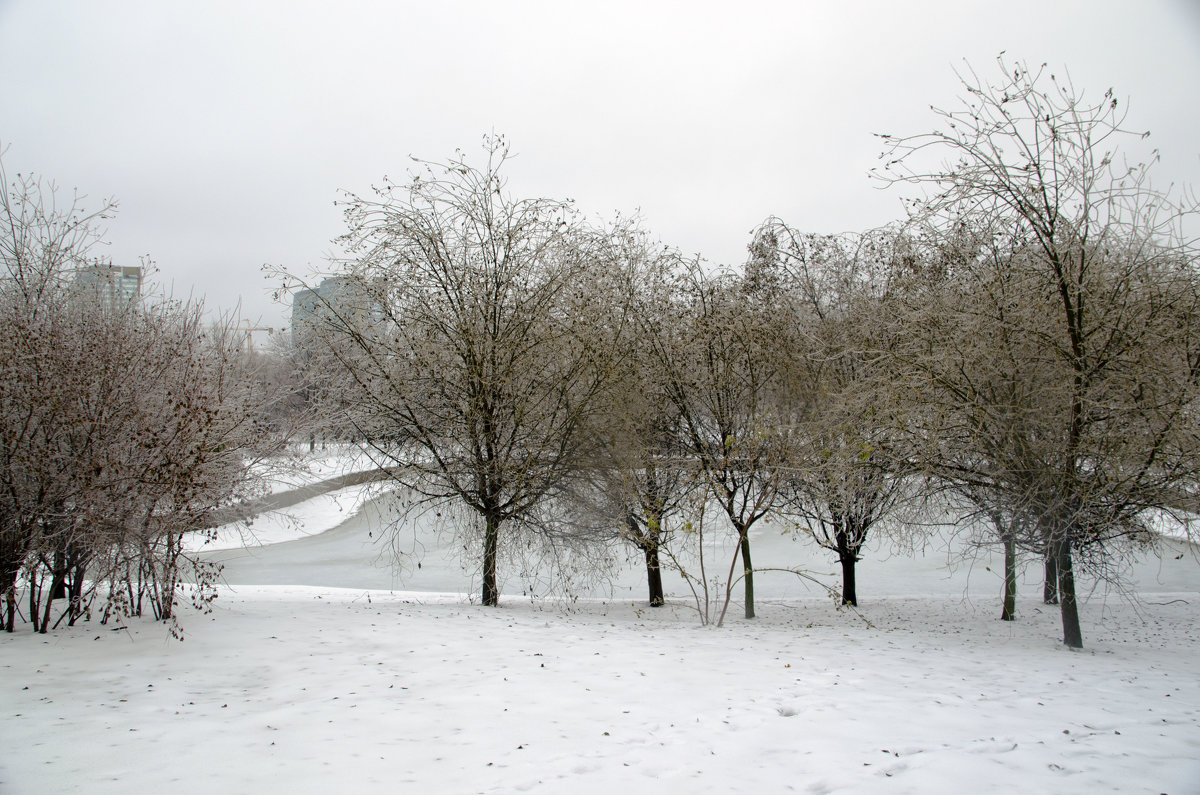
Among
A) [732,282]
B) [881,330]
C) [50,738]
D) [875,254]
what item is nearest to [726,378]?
[732,282]

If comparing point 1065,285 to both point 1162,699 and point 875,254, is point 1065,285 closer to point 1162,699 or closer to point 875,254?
point 1162,699

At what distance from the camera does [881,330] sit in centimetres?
1106

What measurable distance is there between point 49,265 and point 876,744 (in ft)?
34.5

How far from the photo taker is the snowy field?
3.75 meters

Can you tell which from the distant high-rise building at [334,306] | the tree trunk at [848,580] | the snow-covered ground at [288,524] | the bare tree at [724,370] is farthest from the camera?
the snow-covered ground at [288,524]

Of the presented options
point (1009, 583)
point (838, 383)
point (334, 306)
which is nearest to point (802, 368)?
point (838, 383)

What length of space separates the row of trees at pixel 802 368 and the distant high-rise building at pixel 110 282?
8.47 ft

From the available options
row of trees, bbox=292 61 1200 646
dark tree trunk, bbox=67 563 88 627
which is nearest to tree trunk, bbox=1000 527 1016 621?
row of trees, bbox=292 61 1200 646

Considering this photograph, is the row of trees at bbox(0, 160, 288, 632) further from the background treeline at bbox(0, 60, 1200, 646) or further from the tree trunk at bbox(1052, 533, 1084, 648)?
the tree trunk at bbox(1052, 533, 1084, 648)

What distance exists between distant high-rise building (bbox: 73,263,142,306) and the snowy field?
14.7 feet

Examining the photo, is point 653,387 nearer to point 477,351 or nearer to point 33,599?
point 477,351

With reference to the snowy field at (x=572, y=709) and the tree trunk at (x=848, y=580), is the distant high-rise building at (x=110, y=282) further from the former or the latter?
the tree trunk at (x=848, y=580)

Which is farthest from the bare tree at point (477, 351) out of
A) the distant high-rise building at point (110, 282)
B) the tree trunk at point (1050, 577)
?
the tree trunk at point (1050, 577)

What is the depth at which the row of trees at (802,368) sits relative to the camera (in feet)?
23.1
